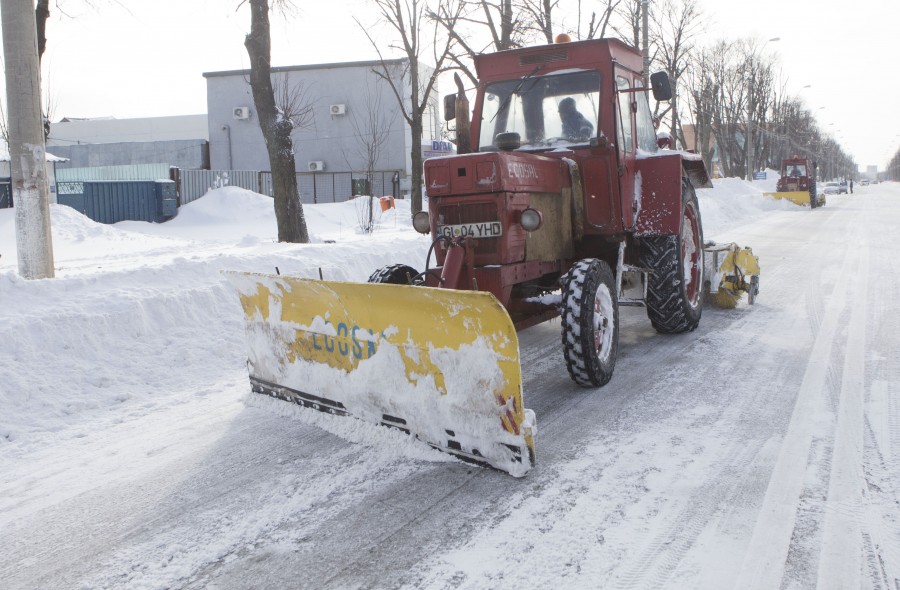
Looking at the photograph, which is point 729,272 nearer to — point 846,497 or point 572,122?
point 572,122

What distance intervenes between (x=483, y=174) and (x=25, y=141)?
5.20m

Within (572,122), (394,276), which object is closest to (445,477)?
(394,276)

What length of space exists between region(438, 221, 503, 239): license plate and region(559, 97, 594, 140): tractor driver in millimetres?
1481

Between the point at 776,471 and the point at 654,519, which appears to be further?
the point at 776,471

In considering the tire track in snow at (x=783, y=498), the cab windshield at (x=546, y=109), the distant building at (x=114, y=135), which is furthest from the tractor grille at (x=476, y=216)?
the distant building at (x=114, y=135)

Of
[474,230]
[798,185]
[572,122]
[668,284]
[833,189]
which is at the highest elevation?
[833,189]

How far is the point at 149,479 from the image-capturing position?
3799 mm

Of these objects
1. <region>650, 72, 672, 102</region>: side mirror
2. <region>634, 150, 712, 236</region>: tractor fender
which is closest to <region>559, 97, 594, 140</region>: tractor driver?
<region>650, 72, 672, 102</region>: side mirror

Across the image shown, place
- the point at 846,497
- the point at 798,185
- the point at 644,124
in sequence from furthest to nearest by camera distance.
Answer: the point at 798,185
the point at 644,124
the point at 846,497

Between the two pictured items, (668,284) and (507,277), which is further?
(668,284)

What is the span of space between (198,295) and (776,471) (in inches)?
209

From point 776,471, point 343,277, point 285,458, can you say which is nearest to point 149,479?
point 285,458

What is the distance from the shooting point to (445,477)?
3.69 meters

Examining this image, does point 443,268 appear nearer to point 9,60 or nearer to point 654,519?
point 654,519
